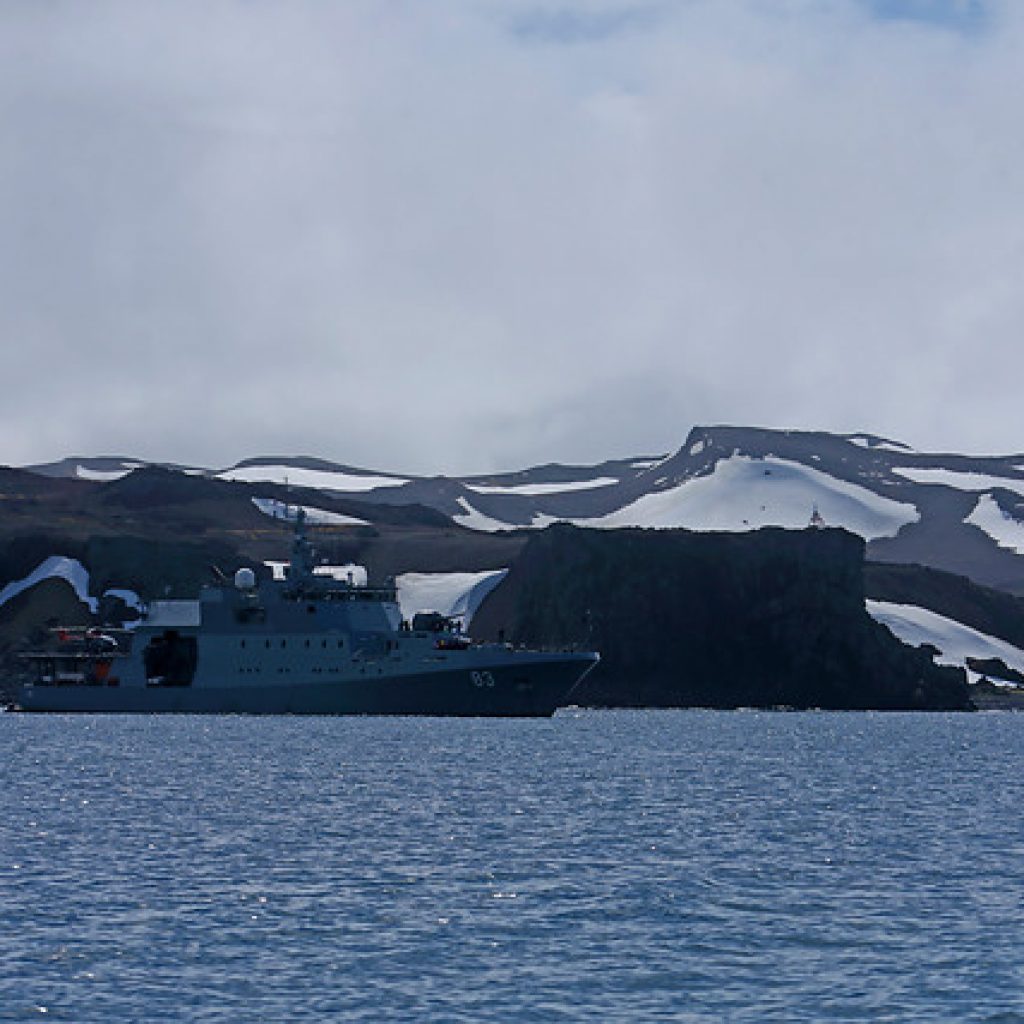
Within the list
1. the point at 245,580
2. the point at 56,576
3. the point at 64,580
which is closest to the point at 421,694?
the point at 245,580

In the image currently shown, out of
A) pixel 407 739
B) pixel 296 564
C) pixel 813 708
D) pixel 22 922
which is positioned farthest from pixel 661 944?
pixel 813 708

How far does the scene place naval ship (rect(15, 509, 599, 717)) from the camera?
118188 mm

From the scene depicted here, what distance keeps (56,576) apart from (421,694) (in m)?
69.0

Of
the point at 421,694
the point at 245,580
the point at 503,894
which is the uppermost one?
the point at 245,580

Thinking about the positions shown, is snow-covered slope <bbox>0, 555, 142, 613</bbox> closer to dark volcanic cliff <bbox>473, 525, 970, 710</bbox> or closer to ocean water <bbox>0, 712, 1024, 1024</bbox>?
dark volcanic cliff <bbox>473, 525, 970, 710</bbox>

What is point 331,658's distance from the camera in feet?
391

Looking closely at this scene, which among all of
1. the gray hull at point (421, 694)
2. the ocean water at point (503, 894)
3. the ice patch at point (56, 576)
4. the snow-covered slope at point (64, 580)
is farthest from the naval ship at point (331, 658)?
the ice patch at point (56, 576)

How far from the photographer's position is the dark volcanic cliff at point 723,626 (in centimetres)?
16938

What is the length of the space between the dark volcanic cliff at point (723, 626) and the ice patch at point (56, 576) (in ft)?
115

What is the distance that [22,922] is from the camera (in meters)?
36.7

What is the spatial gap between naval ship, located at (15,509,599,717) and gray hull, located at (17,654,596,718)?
0.07 meters

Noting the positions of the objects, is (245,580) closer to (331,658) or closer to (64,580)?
(331,658)

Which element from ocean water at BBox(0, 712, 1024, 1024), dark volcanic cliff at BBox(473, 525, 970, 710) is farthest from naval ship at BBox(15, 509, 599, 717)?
dark volcanic cliff at BBox(473, 525, 970, 710)

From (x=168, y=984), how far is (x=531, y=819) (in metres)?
25.4
